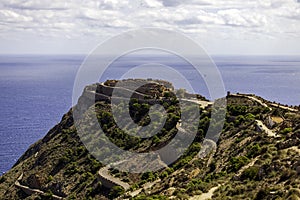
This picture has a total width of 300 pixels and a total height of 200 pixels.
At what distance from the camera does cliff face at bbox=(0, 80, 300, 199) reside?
26.8m

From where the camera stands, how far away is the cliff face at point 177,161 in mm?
26750

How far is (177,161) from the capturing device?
41.8m

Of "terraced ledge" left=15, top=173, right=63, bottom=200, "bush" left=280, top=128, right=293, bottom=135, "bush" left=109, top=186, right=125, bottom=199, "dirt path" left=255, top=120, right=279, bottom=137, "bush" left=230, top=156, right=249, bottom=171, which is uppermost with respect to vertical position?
"bush" left=280, top=128, right=293, bottom=135

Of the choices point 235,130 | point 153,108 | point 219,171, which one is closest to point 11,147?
point 153,108

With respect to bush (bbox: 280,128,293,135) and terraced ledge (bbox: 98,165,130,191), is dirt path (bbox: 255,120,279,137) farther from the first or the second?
terraced ledge (bbox: 98,165,130,191)

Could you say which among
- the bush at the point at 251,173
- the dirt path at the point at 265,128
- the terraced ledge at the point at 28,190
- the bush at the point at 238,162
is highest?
the dirt path at the point at 265,128

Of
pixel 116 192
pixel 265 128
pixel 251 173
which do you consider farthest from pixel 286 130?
pixel 116 192

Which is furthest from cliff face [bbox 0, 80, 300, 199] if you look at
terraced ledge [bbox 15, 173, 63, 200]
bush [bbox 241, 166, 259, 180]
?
terraced ledge [bbox 15, 173, 63, 200]

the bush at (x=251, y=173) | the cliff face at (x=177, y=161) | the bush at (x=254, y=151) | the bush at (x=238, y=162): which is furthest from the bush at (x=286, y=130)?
the bush at (x=251, y=173)

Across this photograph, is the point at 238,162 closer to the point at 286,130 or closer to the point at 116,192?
the point at 286,130

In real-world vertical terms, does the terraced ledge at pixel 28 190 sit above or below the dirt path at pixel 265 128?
below

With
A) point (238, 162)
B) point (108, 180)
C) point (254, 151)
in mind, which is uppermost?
point (254, 151)

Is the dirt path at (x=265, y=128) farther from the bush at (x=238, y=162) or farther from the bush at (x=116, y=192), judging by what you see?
the bush at (x=116, y=192)

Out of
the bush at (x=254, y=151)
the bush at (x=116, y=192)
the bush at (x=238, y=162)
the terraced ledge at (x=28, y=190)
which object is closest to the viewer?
the bush at (x=238, y=162)
